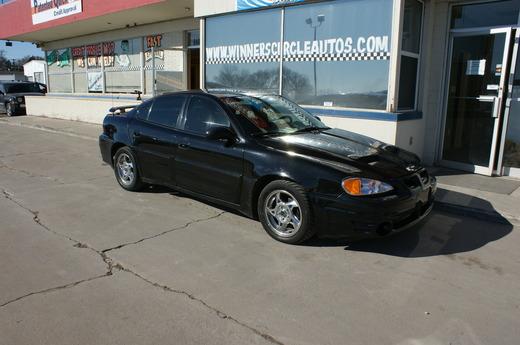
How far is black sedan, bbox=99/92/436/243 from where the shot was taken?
169 inches

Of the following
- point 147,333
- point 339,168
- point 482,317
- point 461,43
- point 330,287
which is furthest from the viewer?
point 461,43

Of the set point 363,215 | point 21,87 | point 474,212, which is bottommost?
point 474,212

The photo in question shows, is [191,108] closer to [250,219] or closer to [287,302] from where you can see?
[250,219]

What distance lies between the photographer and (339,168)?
14.4ft

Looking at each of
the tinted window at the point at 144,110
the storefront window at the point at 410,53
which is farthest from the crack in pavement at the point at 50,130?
the storefront window at the point at 410,53

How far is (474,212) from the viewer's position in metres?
5.81

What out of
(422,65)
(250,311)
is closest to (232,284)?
(250,311)

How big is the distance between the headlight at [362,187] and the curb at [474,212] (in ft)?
7.04

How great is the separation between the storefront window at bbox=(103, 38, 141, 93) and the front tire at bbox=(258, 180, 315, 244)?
12.3 meters

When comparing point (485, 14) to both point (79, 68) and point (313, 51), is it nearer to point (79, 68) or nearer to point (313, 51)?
point (313, 51)

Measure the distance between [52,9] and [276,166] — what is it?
15.4 meters

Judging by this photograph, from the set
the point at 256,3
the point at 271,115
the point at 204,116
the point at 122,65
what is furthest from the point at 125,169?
the point at 122,65

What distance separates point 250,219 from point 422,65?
16.1 ft

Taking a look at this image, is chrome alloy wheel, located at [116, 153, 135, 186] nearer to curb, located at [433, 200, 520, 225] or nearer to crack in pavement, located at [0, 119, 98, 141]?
curb, located at [433, 200, 520, 225]
